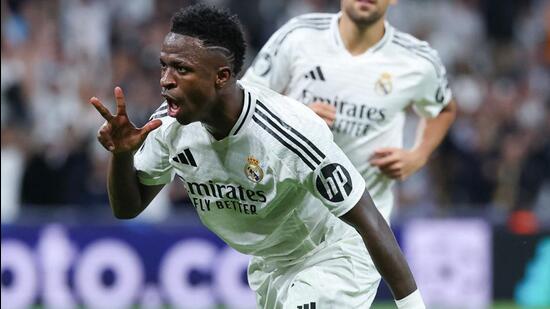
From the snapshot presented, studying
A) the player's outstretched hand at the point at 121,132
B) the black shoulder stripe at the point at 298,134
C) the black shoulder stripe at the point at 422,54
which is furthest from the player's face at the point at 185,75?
the black shoulder stripe at the point at 422,54

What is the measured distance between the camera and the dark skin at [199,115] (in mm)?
5094

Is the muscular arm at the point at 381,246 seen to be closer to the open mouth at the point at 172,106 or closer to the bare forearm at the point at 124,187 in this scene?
the open mouth at the point at 172,106

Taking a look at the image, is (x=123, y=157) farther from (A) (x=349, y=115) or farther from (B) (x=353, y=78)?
(B) (x=353, y=78)

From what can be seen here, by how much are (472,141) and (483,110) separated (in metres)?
0.48

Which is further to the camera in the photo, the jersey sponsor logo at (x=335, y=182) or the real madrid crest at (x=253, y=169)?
the real madrid crest at (x=253, y=169)

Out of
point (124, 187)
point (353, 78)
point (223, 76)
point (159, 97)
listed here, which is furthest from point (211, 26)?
point (159, 97)

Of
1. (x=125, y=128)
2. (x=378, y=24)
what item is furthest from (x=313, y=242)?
(x=378, y=24)

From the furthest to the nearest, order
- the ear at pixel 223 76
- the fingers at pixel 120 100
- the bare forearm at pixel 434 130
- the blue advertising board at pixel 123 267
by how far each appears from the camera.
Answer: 1. the blue advertising board at pixel 123 267
2. the bare forearm at pixel 434 130
3. the ear at pixel 223 76
4. the fingers at pixel 120 100

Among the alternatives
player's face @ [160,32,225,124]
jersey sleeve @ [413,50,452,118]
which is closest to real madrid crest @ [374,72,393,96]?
jersey sleeve @ [413,50,452,118]

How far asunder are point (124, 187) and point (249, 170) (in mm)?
598

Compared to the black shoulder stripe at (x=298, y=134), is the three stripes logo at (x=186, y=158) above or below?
below

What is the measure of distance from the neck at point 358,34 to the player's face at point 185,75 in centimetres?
201

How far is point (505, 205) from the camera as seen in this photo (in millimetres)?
13906

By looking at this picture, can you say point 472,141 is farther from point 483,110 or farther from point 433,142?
point 433,142
